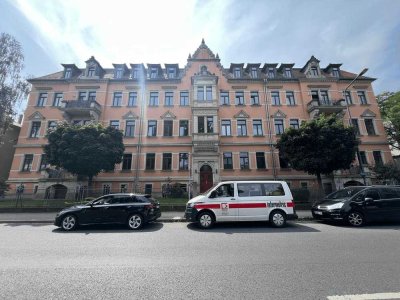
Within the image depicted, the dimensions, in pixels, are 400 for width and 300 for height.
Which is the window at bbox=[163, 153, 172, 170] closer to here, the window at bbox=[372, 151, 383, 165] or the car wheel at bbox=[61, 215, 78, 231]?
the car wheel at bbox=[61, 215, 78, 231]

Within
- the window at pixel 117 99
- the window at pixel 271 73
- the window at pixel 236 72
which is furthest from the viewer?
the window at pixel 271 73

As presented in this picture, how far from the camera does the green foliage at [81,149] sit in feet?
55.1

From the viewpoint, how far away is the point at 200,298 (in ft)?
10.7

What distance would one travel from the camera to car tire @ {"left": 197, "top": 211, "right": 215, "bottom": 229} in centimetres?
906

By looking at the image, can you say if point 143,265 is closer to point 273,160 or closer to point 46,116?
point 273,160

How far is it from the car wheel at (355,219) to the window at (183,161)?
16108 millimetres

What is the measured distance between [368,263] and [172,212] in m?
10.9

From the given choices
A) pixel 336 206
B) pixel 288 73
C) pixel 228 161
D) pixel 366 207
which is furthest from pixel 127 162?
pixel 288 73

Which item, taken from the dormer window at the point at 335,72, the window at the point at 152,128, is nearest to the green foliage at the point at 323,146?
the dormer window at the point at 335,72

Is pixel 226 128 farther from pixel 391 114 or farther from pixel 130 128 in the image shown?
pixel 391 114

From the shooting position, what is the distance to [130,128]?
2481 centimetres

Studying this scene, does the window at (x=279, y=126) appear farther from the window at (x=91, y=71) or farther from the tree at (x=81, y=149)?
the window at (x=91, y=71)

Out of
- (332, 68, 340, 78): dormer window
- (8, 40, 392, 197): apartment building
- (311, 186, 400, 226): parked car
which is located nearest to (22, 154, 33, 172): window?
(8, 40, 392, 197): apartment building

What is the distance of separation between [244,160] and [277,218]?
1469 cm
